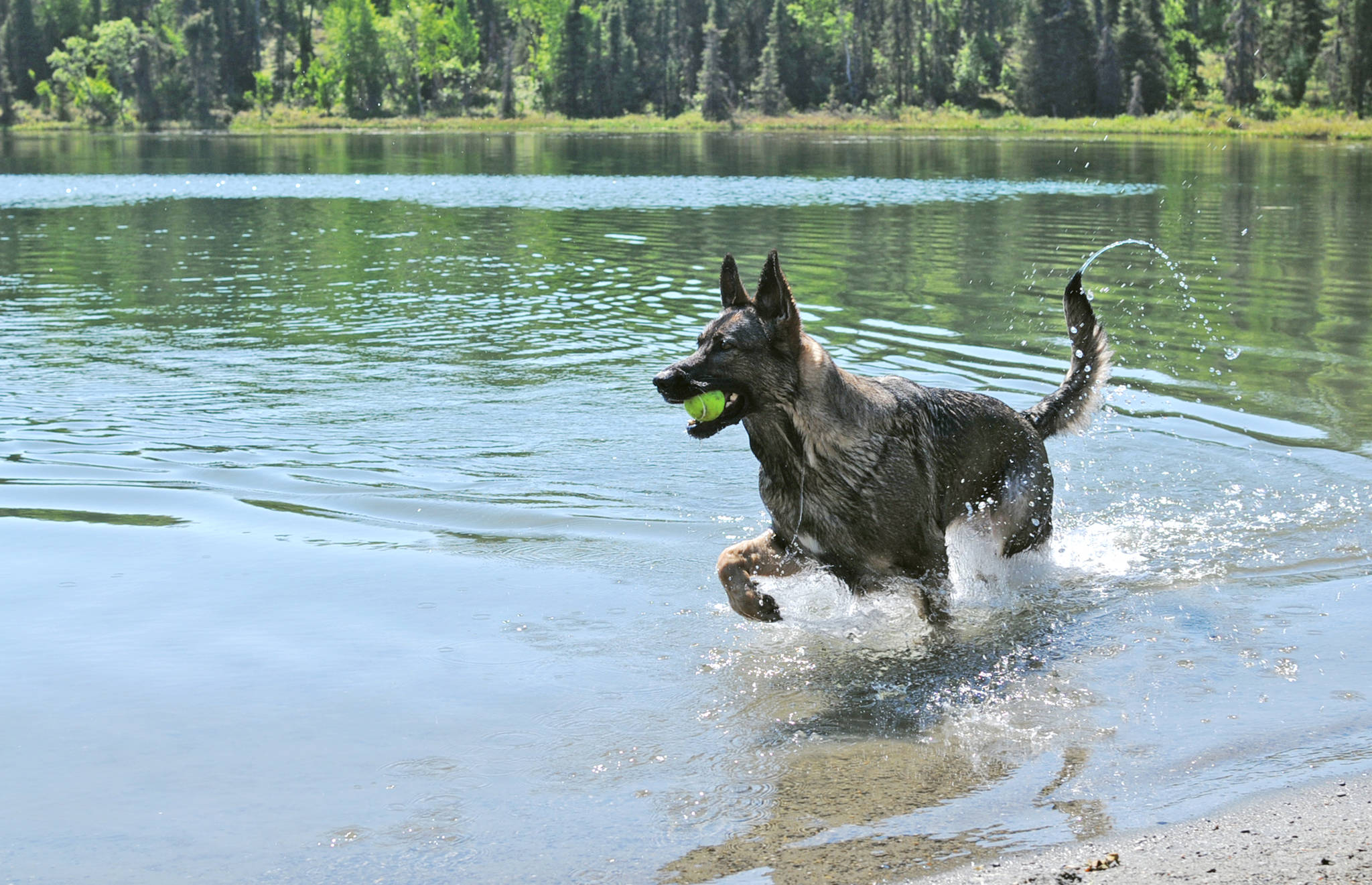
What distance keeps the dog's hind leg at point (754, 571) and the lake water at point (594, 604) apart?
0.32 m

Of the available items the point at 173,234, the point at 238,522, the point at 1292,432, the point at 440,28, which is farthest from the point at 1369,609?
the point at 440,28

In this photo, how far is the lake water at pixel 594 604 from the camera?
5480mm

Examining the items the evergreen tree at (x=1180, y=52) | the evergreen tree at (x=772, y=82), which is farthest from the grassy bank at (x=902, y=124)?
the evergreen tree at (x=1180, y=52)

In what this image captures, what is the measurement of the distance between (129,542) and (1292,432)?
1002 cm

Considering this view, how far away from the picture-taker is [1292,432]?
39.7 ft

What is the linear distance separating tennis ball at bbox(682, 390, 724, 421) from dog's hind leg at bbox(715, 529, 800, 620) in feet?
3.49

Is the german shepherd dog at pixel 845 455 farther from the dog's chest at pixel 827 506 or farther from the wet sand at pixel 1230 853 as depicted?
the wet sand at pixel 1230 853

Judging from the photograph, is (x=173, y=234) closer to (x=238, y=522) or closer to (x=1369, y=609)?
(x=238, y=522)

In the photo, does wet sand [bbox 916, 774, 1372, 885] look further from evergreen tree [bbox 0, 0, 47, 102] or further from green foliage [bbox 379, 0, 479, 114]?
evergreen tree [bbox 0, 0, 47, 102]

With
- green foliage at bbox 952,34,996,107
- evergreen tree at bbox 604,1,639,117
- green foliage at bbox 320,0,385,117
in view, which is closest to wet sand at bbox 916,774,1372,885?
green foliage at bbox 952,34,996,107

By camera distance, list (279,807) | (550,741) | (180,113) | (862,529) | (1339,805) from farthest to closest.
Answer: (180,113), (862,529), (550,741), (279,807), (1339,805)

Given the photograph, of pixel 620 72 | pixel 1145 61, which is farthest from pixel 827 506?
pixel 620 72

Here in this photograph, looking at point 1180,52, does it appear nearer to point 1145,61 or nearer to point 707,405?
point 1145,61

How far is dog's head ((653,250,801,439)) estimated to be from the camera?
6.57 metres
